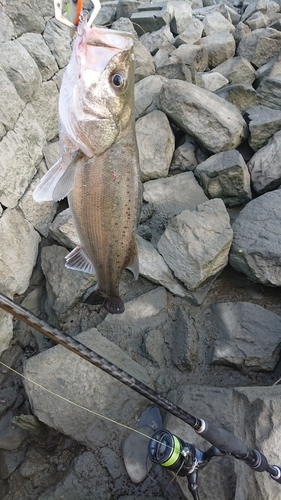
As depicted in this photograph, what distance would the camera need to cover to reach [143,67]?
6.27 m

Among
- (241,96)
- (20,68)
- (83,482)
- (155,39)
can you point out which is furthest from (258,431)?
(155,39)

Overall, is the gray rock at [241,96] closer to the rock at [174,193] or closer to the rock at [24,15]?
the rock at [174,193]

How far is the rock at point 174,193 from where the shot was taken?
4438mm

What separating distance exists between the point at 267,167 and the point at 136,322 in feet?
8.02

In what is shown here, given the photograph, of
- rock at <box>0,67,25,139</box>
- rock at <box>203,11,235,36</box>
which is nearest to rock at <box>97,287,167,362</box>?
rock at <box>0,67,25,139</box>

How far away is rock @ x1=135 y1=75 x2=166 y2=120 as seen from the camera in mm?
5516

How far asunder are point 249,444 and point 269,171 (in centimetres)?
322

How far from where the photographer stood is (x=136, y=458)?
2.85 metres

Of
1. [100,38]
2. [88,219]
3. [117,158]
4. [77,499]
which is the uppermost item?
[100,38]

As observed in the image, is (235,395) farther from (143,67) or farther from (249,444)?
(143,67)

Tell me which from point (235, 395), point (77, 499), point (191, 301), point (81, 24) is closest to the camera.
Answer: point (81, 24)

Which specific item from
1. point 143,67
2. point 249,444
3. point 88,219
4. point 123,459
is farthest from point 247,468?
point 143,67

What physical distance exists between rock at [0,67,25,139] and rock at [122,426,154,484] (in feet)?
9.72

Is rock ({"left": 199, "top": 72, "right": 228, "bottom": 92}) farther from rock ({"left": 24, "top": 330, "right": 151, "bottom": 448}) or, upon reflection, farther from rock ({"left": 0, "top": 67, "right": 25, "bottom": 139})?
rock ({"left": 24, "top": 330, "right": 151, "bottom": 448})
